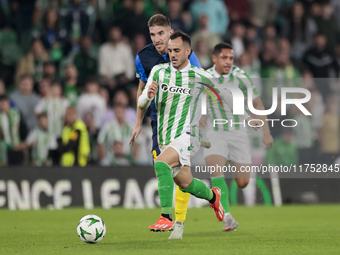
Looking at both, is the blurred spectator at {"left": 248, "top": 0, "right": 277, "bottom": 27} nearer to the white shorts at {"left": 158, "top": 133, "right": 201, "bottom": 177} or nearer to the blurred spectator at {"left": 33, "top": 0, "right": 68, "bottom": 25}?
the blurred spectator at {"left": 33, "top": 0, "right": 68, "bottom": 25}

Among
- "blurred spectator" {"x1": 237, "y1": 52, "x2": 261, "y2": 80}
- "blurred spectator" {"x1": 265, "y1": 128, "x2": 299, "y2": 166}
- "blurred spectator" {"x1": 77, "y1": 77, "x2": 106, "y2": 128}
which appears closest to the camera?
"blurred spectator" {"x1": 265, "y1": 128, "x2": 299, "y2": 166}

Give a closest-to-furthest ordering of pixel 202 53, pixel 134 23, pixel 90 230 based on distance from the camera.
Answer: pixel 90 230 → pixel 202 53 → pixel 134 23

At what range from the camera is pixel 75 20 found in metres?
14.6

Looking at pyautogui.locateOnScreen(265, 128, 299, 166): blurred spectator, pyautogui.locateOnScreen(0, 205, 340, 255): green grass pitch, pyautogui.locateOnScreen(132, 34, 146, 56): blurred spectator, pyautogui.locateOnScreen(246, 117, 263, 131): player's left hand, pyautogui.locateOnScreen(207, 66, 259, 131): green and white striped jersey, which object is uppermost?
pyautogui.locateOnScreen(132, 34, 146, 56): blurred spectator

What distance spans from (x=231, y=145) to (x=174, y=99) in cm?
201

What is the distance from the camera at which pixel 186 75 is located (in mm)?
6672

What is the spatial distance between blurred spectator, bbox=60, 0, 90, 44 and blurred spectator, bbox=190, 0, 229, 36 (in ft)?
8.79

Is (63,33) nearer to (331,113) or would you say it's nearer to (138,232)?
(331,113)

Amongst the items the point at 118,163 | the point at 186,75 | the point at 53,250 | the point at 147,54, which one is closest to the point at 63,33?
the point at 118,163

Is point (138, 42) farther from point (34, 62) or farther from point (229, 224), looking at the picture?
point (229, 224)

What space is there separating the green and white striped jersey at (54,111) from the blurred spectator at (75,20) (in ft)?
7.59

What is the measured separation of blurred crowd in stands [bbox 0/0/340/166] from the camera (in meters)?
12.4

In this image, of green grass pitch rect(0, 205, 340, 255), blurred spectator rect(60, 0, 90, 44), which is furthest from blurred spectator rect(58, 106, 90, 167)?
blurred spectator rect(60, 0, 90, 44)

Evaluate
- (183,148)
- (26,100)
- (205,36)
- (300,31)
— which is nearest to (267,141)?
(183,148)
